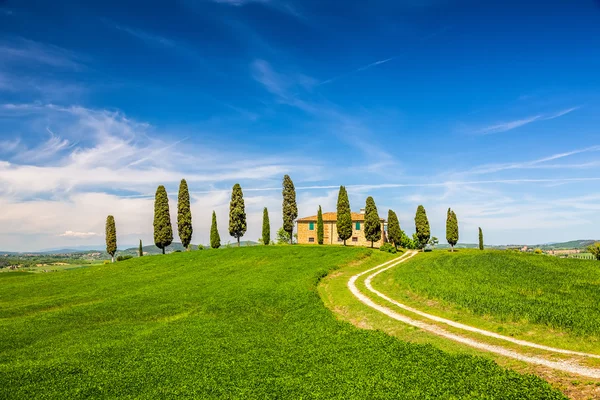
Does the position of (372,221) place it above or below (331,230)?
above

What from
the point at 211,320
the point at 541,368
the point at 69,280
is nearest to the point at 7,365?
the point at 211,320

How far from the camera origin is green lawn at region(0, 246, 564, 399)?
14.9 meters

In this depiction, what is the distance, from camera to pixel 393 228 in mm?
90500

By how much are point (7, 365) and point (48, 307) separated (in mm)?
20013

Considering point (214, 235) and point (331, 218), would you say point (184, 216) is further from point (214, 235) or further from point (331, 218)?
point (331, 218)

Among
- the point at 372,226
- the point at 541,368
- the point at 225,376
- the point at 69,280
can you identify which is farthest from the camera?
the point at 372,226

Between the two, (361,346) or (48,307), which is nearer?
(361,346)

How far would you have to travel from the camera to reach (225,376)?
1688cm

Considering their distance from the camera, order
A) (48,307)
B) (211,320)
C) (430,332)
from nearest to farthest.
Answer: (430,332), (211,320), (48,307)

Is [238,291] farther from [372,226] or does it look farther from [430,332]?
[372,226]

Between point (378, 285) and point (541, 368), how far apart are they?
2363 centimetres

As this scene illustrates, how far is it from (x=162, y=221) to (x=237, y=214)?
51.1 feet

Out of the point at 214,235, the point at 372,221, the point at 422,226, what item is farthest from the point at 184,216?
the point at 422,226

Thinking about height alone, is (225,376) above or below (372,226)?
below
